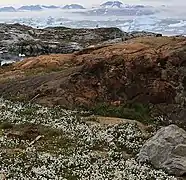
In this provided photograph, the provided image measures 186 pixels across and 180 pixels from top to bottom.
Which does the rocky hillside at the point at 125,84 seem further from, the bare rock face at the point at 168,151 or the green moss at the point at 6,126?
the bare rock face at the point at 168,151

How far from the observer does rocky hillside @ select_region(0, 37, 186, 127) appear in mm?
36719

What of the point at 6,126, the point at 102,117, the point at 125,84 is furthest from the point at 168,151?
the point at 125,84

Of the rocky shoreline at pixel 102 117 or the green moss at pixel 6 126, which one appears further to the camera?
the green moss at pixel 6 126

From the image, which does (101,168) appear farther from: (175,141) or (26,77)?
(26,77)

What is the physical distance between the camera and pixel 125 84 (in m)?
38.2

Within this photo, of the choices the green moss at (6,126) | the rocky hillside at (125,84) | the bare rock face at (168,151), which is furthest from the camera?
the rocky hillside at (125,84)

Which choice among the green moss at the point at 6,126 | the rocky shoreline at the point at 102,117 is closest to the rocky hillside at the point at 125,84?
the rocky shoreline at the point at 102,117

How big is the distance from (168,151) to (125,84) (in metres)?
13.7

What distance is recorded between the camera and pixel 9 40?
120062 mm

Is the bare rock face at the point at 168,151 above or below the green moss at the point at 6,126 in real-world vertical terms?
above

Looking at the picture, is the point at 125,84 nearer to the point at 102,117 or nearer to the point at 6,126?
the point at 102,117

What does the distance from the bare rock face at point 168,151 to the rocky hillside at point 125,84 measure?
26.2 ft

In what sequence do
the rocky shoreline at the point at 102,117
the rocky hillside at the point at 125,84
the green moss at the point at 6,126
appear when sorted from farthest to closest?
the rocky hillside at the point at 125,84 → the green moss at the point at 6,126 → the rocky shoreline at the point at 102,117

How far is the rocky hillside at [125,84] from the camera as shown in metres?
36.7
